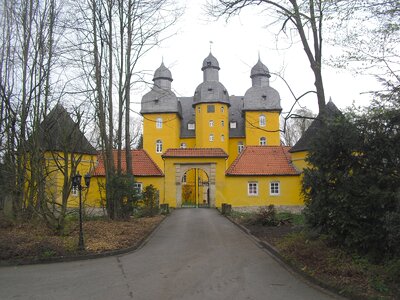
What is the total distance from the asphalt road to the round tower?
36.2m

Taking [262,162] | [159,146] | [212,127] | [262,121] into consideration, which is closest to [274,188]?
[262,162]

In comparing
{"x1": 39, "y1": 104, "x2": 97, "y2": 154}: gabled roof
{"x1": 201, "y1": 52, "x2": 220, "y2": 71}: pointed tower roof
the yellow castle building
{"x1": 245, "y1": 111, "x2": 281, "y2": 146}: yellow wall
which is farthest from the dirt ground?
{"x1": 201, "y1": 52, "x2": 220, "y2": 71}: pointed tower roof

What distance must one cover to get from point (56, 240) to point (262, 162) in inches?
878

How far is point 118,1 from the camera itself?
64.1 feet

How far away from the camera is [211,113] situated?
48875 mm

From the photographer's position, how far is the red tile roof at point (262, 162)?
1252 inches

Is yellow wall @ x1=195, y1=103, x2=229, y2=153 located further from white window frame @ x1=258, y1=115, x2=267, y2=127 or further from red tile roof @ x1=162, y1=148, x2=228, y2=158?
red tile roof @ x1=162, y1=148, x2=228, y2=158

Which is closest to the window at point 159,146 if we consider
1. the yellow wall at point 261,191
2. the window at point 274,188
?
the yellow wall at point 261,191

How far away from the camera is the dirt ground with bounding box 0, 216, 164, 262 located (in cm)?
1102

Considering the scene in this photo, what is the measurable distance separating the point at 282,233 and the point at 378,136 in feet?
22.1

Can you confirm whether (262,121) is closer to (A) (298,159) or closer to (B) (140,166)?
(A) (298,159)

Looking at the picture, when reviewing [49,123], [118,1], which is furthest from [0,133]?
[118,1]

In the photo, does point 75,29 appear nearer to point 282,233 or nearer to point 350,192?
point 282,233

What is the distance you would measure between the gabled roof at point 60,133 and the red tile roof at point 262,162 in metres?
16.8
